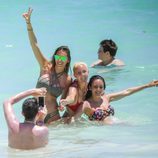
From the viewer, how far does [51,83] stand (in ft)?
19.0

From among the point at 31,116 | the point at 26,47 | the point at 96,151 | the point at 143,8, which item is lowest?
the point at 96,151

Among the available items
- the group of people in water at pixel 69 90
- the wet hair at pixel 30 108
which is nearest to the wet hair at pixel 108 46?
the group of people in water at pixel 69 90

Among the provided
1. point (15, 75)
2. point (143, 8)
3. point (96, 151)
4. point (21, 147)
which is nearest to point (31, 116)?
point (21, 147)

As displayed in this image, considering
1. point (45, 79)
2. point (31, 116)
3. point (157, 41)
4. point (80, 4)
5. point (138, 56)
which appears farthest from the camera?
point (80, 4)

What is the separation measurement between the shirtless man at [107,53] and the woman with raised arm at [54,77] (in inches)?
85.9

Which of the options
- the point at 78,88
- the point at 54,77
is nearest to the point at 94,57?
the point at 78,88

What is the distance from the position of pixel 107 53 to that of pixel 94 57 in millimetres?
2014

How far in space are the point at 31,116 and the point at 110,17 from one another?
8.02 metres

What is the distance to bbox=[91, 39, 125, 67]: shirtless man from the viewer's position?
26.3 feet

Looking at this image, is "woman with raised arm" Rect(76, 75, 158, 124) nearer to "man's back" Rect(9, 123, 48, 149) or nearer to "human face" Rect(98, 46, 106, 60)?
"man's back" Rect(9, 123, 48, 149)

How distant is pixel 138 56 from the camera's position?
10383 millimetres

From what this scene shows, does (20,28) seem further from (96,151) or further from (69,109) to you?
(96,151)

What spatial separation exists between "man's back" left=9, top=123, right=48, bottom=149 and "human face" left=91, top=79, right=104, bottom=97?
4.81 ft

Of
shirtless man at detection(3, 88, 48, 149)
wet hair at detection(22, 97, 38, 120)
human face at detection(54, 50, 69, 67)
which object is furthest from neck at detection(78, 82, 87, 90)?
wet hair at detection(22, 97, 38, 120)
